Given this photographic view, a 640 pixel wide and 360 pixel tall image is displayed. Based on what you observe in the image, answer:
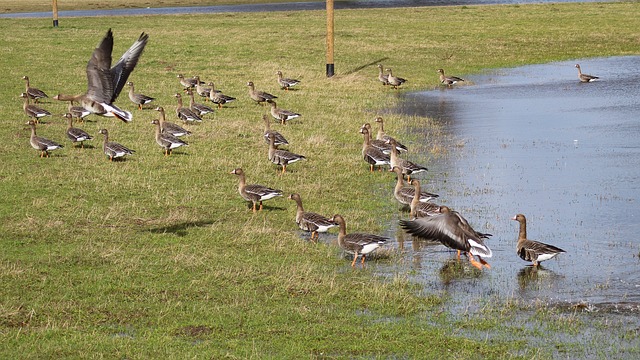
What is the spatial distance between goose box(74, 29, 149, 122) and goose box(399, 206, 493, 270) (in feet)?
18.0

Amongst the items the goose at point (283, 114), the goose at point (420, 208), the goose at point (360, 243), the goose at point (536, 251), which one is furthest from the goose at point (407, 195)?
the goose at point (283, 114)

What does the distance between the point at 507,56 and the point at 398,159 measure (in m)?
25.8

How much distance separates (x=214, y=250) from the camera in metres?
14.9

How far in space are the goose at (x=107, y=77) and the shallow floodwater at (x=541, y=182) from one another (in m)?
5.62

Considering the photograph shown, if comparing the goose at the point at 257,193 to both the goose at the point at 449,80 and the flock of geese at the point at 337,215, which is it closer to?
the flock of geese at the point at 337,215

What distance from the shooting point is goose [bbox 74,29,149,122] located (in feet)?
53.0

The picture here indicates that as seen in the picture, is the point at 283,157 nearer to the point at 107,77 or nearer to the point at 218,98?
the point at 107,77

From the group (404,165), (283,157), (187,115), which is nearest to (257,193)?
(283,157)

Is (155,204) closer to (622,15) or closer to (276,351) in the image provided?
(276,351)

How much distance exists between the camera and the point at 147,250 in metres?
14.8

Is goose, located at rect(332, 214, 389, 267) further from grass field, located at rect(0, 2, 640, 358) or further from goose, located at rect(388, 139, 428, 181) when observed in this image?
goose, located at rect(388, 139, 428, 181)

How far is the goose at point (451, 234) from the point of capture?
46.2 ft

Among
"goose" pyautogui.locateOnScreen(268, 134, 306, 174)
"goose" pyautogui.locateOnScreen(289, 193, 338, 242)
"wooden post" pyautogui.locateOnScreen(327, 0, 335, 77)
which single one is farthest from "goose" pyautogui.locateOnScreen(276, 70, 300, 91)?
"goose" pyautogui.locateOnScreen(289, 193, 338, 242)

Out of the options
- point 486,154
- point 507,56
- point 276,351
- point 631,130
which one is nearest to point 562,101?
point 631,130
